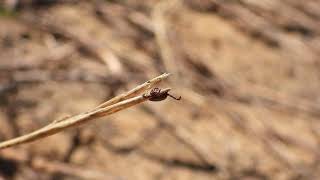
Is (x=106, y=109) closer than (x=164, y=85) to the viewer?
Yes

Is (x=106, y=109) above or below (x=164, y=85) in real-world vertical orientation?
above

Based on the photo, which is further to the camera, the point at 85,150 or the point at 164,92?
the point at 85,150

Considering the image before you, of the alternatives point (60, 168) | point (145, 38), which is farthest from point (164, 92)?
point (145, 38)

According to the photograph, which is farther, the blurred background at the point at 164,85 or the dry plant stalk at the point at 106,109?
the blurred background at the point at 164,85

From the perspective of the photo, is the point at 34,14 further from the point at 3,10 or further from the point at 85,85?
the point at 85,85

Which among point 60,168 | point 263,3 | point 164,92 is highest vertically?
point 164,92

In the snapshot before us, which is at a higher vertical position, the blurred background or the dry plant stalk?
the dry plant stalk

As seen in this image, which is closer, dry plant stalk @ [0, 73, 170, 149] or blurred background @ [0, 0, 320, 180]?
dry plant stalk @ [0, 73, 170, 149]

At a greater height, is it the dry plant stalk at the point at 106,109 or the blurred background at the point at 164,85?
the dry plant stalk at the point at 106,109
